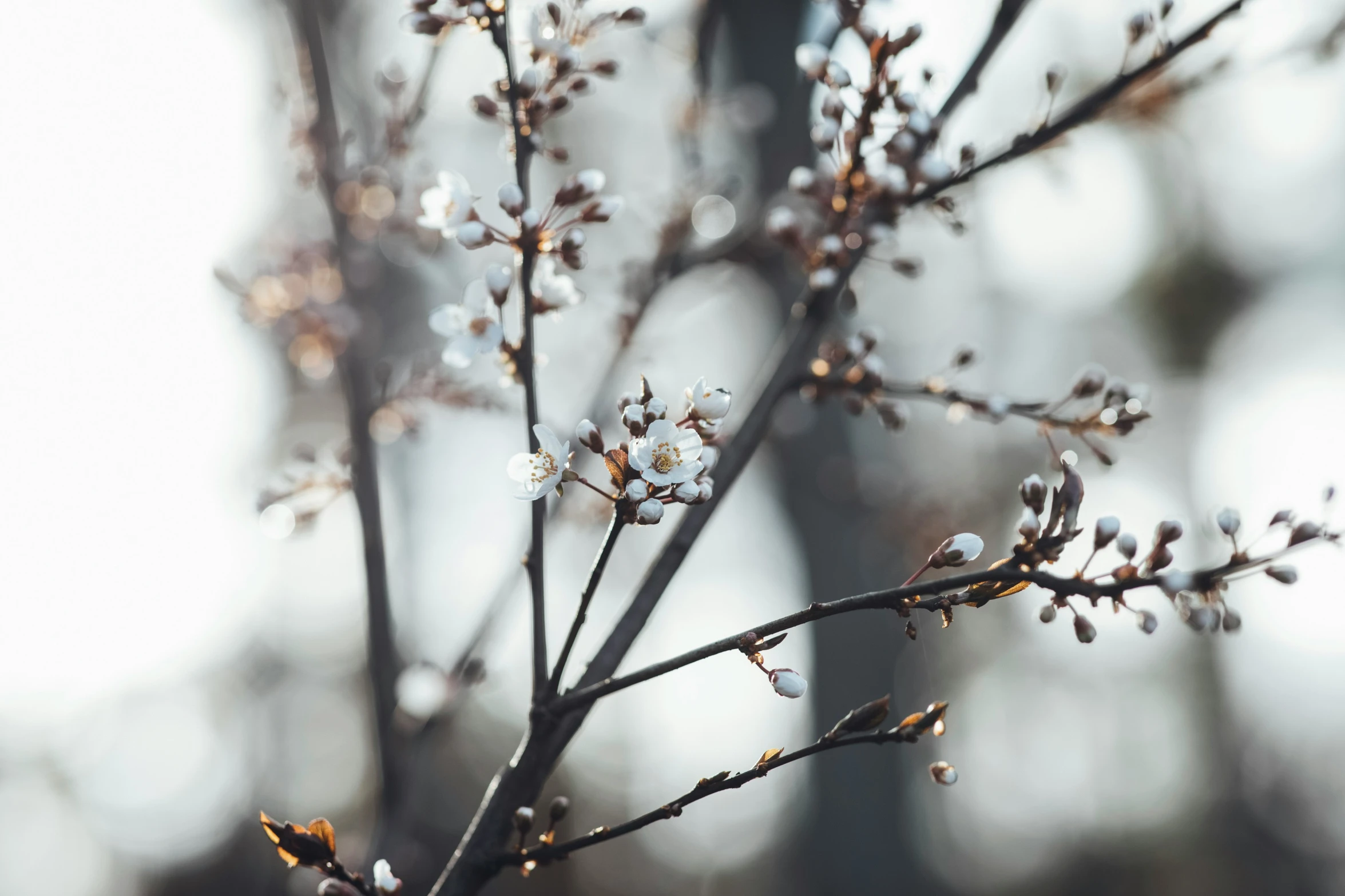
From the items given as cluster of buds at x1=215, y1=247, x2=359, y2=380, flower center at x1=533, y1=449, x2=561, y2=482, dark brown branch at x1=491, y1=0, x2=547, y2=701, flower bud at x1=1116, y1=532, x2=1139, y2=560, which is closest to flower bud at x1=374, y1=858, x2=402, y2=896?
dark brown branch at x1=491, y1=0, x2=547, y2=701

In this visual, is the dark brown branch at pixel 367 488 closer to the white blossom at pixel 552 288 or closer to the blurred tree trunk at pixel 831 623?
the white blossom at pixel 552 288

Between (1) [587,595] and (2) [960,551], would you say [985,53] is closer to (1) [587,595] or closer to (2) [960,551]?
(2) [960,551]

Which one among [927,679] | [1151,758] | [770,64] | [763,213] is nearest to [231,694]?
[927,679]

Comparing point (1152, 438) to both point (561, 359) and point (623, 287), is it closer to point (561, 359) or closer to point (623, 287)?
point (561, 359)

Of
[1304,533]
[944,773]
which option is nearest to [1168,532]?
[1304,533]

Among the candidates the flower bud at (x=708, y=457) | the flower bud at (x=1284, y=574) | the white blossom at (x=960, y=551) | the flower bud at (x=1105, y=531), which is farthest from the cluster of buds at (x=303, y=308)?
the flower bud at (x=1284, y=574)
